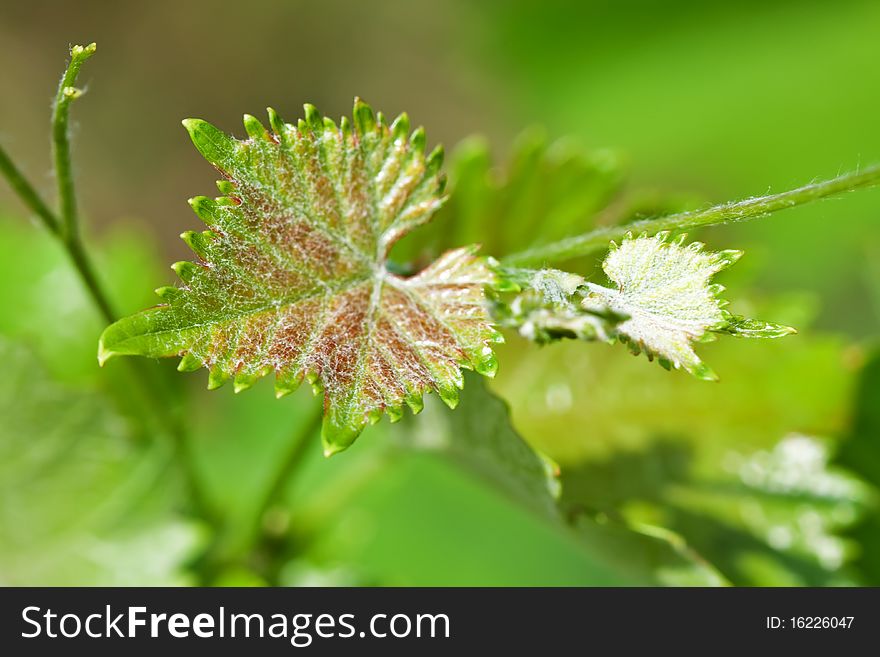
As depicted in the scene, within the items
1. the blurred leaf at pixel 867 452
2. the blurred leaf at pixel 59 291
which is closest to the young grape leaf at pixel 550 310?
the blurred leaf at pixel 867 452

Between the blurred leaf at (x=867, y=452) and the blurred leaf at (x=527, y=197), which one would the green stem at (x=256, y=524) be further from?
the blurred leaf at (x=867, y=452)

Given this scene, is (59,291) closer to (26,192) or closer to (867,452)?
(26,192)

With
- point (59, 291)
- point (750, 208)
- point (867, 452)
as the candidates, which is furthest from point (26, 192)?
point (867, 452)

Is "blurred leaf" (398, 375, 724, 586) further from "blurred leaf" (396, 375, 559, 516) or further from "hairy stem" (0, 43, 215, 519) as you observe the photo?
"hairy stem" (0, 43, 215, 519)

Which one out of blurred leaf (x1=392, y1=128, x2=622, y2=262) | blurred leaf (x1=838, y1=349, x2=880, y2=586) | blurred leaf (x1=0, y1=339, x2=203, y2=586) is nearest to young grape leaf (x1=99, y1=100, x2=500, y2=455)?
blurred leaf (x1=392, y1=128, x2=622, y2=262)

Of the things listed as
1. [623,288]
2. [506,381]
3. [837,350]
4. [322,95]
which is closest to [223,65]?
[322,95]
